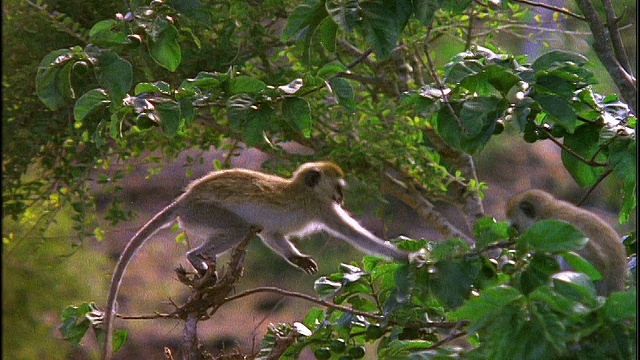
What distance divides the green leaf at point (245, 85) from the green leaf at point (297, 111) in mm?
56

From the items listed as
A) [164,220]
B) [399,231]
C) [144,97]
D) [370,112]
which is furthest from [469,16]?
[399,231]

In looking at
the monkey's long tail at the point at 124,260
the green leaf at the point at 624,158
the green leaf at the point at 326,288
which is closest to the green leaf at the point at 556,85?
the green leaf at the point at 624,158

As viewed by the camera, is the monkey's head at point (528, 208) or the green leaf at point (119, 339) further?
the monkey's head at point (528, 208)

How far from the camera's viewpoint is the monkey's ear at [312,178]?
2.58 metres

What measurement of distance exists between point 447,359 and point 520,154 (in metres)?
5.84

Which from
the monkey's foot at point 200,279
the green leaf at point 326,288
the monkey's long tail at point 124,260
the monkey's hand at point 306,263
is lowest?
the monkey's hand at point 306,263

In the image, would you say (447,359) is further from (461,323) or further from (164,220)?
(164,220)

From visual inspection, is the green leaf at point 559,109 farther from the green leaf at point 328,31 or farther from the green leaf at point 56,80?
the green leaf at point 56,80

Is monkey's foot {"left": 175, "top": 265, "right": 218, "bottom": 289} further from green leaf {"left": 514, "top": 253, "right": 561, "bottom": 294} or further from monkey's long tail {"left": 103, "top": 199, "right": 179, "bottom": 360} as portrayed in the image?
green leaf {"left": 514, "top": 253, "right": 561, "bottom": 294}

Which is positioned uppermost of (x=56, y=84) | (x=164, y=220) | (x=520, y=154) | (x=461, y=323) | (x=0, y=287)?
(x=0, y=287)

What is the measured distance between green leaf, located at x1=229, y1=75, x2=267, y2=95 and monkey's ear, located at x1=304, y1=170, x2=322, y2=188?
1.17 m

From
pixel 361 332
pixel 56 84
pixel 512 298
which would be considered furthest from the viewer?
pixel 361 332

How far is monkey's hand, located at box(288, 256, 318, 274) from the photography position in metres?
2.37

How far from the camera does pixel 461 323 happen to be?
140 cm
